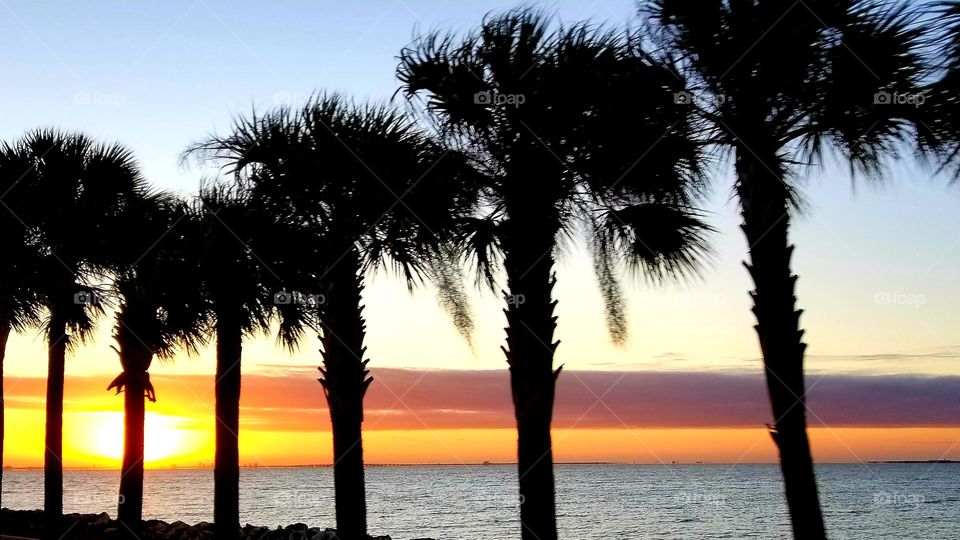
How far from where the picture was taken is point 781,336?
33.9 ft

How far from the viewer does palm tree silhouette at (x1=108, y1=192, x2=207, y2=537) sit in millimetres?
19453

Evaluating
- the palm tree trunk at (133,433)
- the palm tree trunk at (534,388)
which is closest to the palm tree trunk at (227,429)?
the palm tree trunk at (133,433)

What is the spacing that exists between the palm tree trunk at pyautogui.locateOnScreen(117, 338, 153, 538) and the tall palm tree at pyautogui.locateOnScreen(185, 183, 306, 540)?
238 centimetres

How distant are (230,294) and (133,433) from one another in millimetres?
4196

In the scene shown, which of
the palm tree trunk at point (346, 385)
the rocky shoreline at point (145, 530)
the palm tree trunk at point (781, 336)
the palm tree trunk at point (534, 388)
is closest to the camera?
the palm tree trunk at point (781, 336)

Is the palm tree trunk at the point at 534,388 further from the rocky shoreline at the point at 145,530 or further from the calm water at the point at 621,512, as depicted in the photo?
the calm water at the point at 621,512

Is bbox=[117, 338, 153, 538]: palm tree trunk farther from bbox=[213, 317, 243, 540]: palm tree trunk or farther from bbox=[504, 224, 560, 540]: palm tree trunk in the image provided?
bbox=[504, 224, 560, 540]: palm tree trunk

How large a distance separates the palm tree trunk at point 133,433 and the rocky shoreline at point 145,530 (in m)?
0.43

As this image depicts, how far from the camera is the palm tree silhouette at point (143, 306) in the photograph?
19453mm

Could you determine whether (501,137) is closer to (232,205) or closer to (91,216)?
(232,205)

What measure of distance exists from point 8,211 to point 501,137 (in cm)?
1339

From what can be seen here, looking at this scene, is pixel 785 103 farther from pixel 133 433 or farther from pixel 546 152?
pixel 133 433

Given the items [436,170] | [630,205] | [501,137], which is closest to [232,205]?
[436,170]

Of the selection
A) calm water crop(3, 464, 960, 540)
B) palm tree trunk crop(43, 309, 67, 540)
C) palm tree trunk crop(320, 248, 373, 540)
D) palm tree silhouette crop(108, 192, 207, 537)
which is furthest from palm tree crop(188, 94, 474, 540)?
calm water crop(3, 464, 960, 540)
